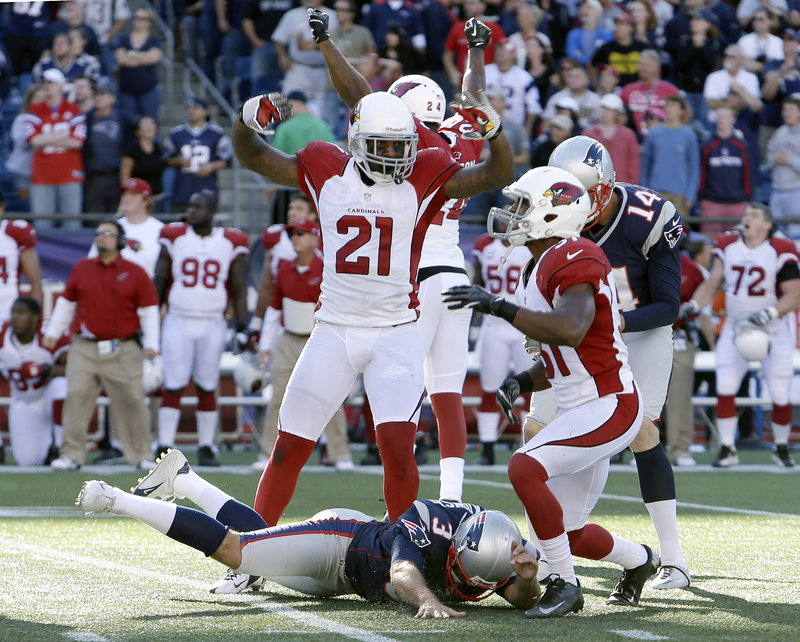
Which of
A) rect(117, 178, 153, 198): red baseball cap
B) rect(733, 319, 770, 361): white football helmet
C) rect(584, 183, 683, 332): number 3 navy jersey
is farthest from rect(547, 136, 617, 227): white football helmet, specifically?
rect(117, 178, 153, 198): red baseball cap

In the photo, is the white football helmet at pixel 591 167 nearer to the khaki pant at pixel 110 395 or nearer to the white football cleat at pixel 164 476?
the white football cleat at pixel 164 476

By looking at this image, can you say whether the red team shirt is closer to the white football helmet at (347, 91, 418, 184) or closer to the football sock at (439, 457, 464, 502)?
the football sock at (439, 457, 464, 502)

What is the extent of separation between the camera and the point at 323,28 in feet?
18.4

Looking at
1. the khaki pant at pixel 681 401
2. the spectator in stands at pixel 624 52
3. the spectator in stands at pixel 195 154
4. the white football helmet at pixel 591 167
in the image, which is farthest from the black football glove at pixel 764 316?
the white football helmet at pixel 591 167

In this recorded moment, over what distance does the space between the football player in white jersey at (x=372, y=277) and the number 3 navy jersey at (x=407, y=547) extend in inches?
15.1

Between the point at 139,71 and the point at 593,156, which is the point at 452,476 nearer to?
the point at 593,156

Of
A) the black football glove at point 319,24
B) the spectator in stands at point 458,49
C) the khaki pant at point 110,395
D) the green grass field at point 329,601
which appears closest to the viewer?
the green grass field at point 329,601

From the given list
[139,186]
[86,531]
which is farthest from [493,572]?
[139,186]

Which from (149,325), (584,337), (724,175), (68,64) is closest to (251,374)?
(149,325)

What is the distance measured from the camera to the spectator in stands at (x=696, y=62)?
47.9ft

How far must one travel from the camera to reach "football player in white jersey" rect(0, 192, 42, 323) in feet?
35.6

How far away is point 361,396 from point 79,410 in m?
2.78

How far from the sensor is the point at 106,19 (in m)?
14.7

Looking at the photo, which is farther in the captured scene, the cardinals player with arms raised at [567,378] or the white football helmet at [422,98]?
the white football helmet at [422,98]
